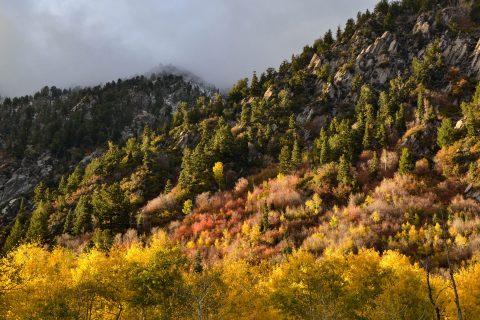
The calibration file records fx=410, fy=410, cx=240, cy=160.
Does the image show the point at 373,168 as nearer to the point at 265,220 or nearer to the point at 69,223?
the point at 265,220

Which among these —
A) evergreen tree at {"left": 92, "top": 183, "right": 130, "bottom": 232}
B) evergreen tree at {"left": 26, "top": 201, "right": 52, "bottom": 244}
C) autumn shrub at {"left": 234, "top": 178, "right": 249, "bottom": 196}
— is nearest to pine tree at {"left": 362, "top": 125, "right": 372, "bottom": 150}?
autumn shrub at {"left": 234, "top": 178, "right": 249, "bottom": 196}

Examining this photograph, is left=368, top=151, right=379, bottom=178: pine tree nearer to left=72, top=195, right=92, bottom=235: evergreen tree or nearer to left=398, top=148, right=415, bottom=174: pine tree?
left=398, top=148, right=415, bottom=174: pine tree

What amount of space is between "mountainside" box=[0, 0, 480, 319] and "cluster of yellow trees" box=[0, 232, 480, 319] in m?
0.21

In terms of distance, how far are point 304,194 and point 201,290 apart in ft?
235

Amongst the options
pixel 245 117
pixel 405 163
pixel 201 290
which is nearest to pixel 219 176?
pixel 245 117

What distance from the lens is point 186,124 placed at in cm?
15988

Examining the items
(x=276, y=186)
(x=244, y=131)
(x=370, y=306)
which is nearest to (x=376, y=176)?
(x=276, y=186)

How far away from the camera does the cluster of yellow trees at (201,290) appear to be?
128 feet

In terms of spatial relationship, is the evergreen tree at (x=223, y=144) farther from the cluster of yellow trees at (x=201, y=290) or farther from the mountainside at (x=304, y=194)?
the cluster of yellow trees at (x=201, y=290)

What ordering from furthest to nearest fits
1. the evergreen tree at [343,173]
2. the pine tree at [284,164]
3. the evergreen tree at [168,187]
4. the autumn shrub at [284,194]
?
the evergreen tree at [168,187]
the pine tree at [284,164]
the autumn shrub at [284,194]
the evergreen tree at [343,173]

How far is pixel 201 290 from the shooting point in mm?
40719

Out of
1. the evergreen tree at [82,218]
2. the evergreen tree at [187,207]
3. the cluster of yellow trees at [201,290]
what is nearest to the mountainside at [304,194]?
the cluster of yellow trees at [201,290]

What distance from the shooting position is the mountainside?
45250 mm

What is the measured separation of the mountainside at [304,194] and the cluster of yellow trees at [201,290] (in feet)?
0.69
